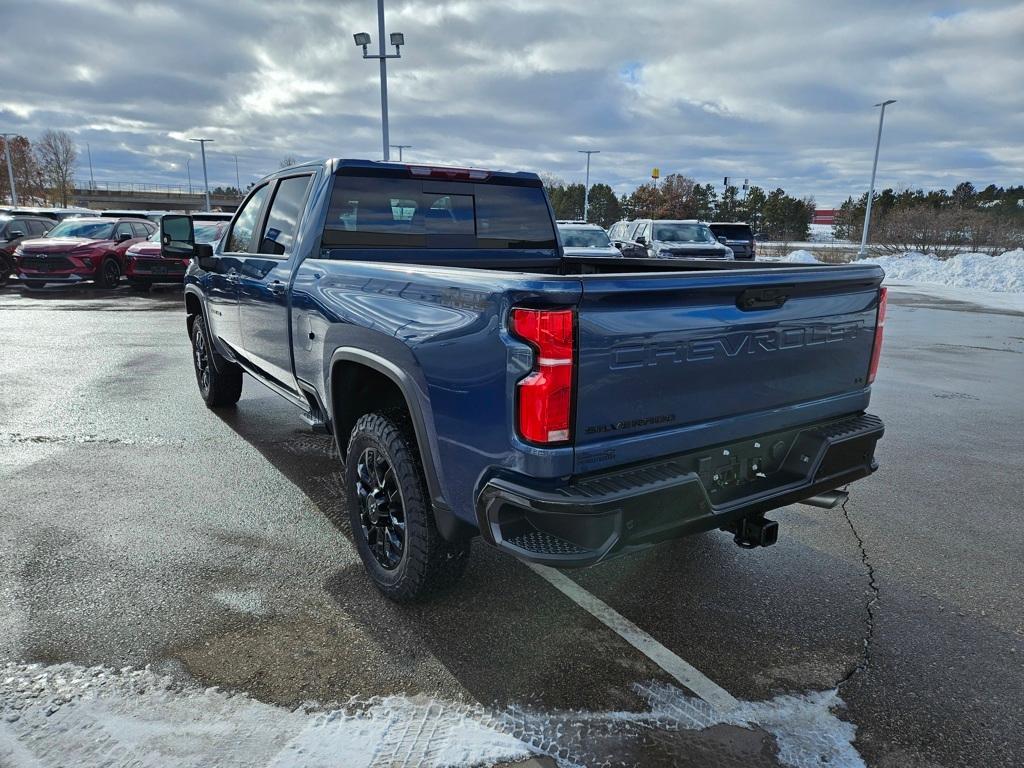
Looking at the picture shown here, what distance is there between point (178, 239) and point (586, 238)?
14.3 m

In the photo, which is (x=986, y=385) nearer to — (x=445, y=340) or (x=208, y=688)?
(x=445, y=340)

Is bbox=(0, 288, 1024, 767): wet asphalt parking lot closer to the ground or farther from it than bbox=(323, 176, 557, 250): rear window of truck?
closer to the ground

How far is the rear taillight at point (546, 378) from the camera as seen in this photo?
87.5 inches

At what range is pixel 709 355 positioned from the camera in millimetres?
2578

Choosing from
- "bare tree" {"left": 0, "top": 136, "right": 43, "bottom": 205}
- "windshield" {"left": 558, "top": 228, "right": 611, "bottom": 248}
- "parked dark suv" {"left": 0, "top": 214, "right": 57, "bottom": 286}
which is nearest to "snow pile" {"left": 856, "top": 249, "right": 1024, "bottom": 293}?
"windshield" {"left": 558, "top": 228, "right": 611, "bottom": 248}

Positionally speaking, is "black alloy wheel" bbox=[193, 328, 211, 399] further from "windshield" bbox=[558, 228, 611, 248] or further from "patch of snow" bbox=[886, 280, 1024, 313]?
"patch of snow" bbox=[886, 280, 1024, 313]

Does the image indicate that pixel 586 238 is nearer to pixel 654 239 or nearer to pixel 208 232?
pixel 654 239

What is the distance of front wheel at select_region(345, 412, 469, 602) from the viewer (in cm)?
294

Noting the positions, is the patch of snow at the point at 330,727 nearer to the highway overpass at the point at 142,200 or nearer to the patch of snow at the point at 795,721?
the patch of snow at the point at 795,721

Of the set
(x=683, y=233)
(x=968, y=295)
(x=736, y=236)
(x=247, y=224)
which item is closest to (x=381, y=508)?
(x=247, y=224)

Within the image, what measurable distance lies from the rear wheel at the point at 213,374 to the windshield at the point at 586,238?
512 inches

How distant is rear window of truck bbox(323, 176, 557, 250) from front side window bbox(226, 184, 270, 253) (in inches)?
44.6

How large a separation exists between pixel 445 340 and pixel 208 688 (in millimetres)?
1571

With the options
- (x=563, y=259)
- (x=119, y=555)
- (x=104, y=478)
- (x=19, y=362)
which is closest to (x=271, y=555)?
(x=119, y=555)
